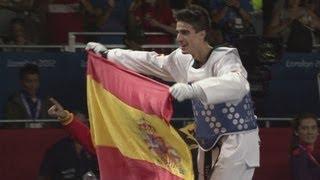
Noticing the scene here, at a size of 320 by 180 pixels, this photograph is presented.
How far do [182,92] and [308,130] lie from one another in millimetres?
3450

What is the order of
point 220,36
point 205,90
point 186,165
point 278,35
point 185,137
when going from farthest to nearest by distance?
1. point 278,35
2. point 220,36
3. point 185,137
4. point 186,165
5. point 205,90

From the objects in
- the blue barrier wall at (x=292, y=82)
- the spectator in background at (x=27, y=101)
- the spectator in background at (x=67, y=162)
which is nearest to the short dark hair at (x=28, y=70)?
the spectator in background at (x=27, y=101)

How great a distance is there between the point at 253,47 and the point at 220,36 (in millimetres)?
386

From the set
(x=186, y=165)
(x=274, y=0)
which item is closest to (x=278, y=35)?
(x=274, y=0)

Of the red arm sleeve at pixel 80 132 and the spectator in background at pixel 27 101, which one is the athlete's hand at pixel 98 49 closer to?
the red arm sleeve at pixel 80 132

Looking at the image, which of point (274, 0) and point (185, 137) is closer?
point (185, 137)

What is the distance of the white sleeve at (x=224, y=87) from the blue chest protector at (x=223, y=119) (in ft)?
0.44

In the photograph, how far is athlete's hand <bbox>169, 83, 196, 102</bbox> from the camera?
5262 millimetres

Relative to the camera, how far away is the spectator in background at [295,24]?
998cm

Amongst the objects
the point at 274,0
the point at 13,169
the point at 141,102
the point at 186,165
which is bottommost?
the point at 13,169

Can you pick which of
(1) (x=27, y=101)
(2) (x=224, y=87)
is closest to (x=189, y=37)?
(2) (x=224, y=87)

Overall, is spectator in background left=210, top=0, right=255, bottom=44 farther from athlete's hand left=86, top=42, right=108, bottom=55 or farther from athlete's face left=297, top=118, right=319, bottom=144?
athlete's hand left=86, top=42, right=108, bottom=55

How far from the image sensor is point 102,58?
666cm

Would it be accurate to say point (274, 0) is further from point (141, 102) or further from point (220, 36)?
point (141, 102)
